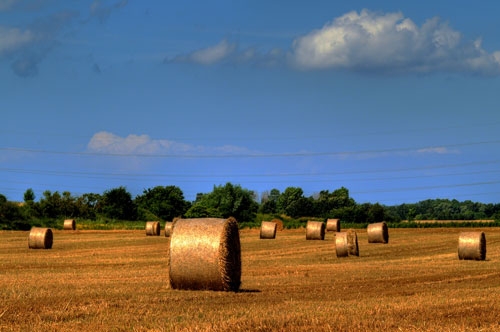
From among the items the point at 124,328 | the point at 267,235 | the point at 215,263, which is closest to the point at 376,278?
the point at 215,263

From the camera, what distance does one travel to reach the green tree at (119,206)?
10806cm

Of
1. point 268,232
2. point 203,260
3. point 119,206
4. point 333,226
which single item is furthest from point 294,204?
point 203,260

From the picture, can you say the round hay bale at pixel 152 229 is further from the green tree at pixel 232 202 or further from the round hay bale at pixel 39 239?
the green tree at pixel 232 202

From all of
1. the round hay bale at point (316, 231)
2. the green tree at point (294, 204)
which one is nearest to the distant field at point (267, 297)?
the round hay bale at point (316, 231)

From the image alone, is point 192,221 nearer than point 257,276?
Yes

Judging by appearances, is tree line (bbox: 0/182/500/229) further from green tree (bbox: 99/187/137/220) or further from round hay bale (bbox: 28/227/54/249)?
round hay bale (bbox: 28/227/54/249)

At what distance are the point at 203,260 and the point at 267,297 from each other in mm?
2601

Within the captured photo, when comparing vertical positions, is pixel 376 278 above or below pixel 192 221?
below

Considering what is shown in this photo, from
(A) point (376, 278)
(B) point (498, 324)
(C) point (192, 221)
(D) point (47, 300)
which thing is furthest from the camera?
(A) point (376, 278)

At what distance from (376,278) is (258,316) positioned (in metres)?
9.57

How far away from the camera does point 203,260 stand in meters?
19.1

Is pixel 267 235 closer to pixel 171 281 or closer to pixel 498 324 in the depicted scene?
pixel 171 281

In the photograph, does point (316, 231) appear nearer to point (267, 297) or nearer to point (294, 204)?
point (267, 297)

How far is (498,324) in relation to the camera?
43.0 ft
